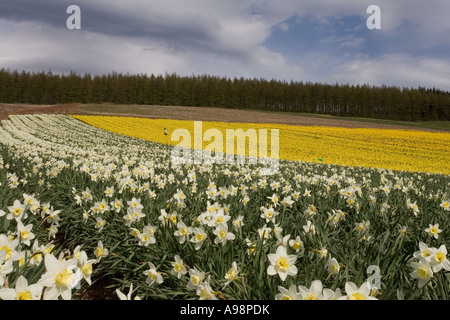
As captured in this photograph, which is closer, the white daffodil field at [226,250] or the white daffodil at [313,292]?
the white daffodil at [313,292]

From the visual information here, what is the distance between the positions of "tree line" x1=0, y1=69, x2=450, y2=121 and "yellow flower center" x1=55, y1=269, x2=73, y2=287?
3872 inches

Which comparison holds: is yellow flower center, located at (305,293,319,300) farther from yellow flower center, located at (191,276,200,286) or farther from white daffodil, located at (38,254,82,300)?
white daffodil, located at (38,254,82,300)

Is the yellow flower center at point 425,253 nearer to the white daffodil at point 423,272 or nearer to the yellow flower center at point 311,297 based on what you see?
the white daffodil at point 423,272

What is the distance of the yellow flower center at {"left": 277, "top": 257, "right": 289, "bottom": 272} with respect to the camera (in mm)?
1887

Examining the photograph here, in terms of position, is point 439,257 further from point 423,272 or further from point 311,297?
point 311,297

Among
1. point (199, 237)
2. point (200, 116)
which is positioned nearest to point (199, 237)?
point (199, 237)

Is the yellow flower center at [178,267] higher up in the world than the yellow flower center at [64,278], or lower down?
lower down

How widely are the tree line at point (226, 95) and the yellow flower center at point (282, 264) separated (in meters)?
98.2

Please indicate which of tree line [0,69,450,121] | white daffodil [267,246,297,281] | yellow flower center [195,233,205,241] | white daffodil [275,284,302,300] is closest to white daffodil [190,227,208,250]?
yellow flower center [195,233,205,241]

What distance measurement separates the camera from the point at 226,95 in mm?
100000

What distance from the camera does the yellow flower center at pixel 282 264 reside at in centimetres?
189

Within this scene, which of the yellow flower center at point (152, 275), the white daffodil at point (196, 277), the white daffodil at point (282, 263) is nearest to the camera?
the white daffodil at point (282, 263)

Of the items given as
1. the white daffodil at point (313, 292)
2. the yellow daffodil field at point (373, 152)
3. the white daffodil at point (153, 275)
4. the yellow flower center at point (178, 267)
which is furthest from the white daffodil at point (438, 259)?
the yellow daffodil field at point (373, 152)
